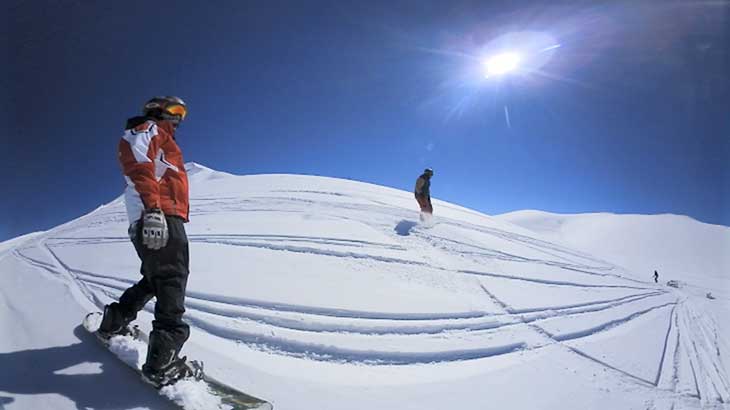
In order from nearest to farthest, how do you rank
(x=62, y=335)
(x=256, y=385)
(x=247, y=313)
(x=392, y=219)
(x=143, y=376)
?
1. (x=143, y=376)
2. (x=256, y=385)
3. (x=62, y=335)
4. (x=247, y=313)
5. (x=392, y=219)

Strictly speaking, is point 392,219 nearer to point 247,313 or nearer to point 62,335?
Result: point 247,313

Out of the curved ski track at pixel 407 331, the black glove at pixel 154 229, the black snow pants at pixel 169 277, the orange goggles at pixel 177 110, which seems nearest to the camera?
the black glove at pixel 154 229

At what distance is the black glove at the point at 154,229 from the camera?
1.80 meters

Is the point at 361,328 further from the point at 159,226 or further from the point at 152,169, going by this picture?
the point at 152,169

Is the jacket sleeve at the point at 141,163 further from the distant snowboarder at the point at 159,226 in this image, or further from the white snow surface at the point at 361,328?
the white snow surface at the point at 361,328

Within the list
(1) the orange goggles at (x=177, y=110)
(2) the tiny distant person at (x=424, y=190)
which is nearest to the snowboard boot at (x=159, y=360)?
(1) the orange goggles at (x=177, y=110)

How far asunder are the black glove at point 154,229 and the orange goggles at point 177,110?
0.87 metres

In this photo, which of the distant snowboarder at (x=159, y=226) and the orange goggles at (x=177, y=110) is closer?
the distant snowboarder at (x=159, y=226)

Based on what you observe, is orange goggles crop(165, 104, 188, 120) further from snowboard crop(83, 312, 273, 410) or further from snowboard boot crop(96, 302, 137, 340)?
snowboard crop(83, 312, 273, 410)

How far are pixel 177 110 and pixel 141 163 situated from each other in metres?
0.60

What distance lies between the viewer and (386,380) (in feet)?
8.48

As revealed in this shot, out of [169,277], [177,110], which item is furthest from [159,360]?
[177,110]

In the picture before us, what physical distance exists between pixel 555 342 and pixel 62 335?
17.5ft

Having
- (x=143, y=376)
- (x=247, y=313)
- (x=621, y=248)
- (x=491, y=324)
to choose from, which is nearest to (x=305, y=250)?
(x=247, y=313)
